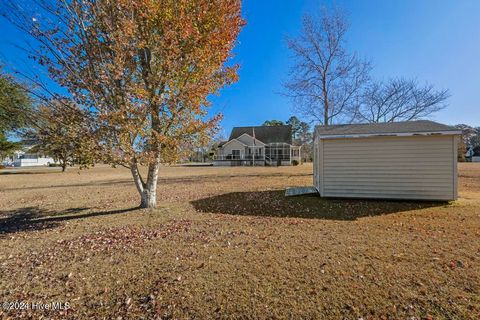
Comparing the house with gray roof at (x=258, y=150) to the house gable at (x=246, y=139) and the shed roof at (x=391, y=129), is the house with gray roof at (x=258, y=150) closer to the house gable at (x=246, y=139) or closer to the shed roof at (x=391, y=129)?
the house gable at (x=246, y=139)

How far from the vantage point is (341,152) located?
28.7ft

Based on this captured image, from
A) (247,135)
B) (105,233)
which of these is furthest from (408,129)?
(247,135)

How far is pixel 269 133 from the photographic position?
124 ft

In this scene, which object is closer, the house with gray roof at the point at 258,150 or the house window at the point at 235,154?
the house with gray roof at the point at 258,150

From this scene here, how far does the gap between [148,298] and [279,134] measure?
35.4 m

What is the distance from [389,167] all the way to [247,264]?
23.3 feet

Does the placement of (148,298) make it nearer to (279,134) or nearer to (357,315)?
(357,315)

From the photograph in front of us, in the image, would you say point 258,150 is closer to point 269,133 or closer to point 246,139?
point 246,139

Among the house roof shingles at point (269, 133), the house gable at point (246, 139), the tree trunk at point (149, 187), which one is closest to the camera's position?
the tree trunk at point (149, 187)

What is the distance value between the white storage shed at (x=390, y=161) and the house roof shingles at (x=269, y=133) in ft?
88.6

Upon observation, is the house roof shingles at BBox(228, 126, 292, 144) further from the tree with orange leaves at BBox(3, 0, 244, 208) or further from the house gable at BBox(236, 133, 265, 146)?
the tree with orange leaves at BBox(3, 0, 244, 208)

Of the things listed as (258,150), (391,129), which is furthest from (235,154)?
(391,129)

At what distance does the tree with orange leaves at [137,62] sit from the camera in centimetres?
555

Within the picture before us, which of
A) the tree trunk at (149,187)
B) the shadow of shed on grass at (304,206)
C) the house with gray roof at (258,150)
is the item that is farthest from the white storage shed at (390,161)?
the house with gray roof at (258,150)
